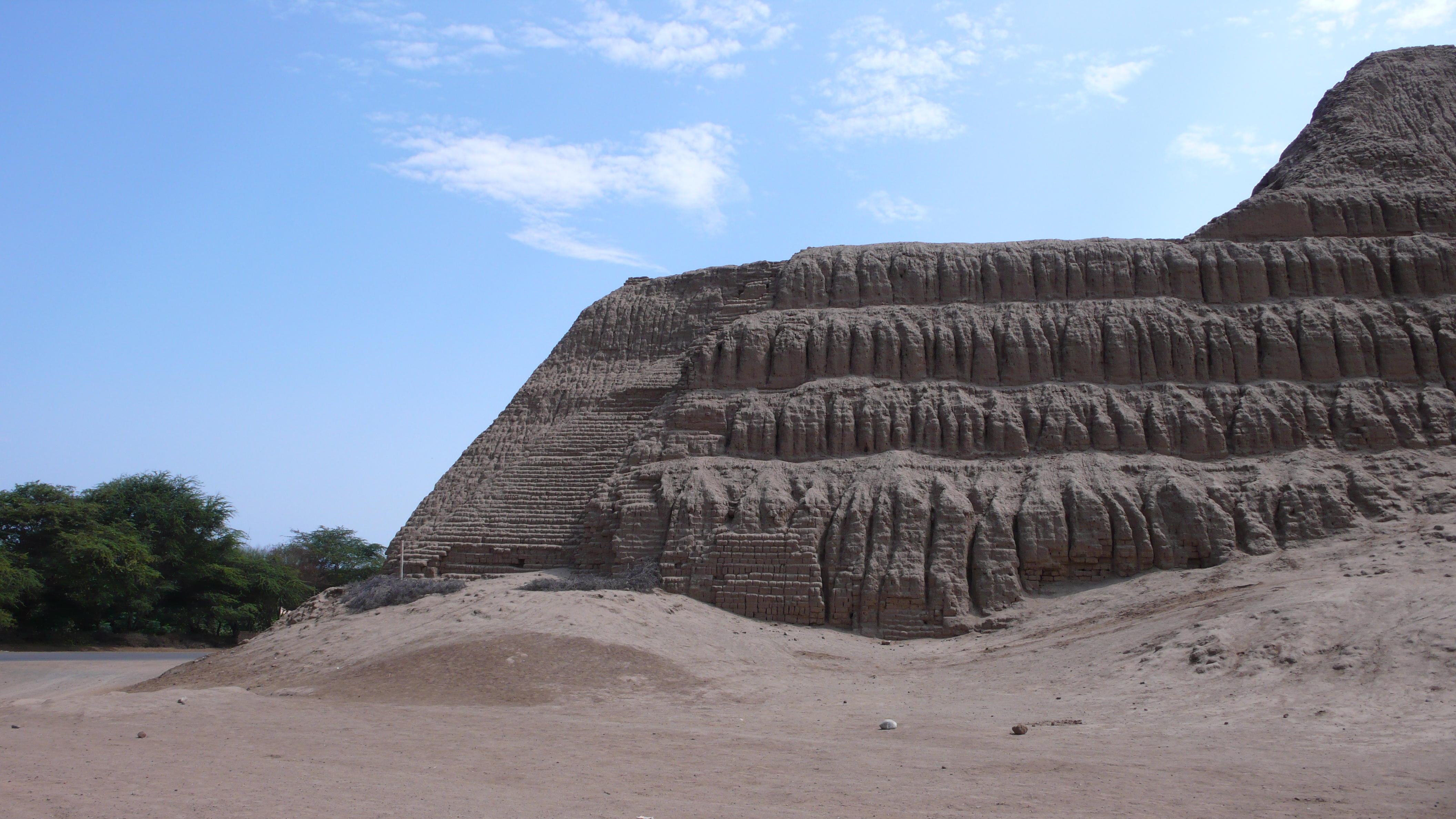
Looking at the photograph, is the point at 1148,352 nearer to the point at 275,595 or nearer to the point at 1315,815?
the point at 1315,815

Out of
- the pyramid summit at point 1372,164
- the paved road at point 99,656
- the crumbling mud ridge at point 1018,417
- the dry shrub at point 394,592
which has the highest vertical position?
the pyramid summit at point 1372,164

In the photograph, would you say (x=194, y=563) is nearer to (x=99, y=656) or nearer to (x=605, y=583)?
(x=99, y=656)

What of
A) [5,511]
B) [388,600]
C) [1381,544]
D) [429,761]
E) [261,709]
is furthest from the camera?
[5,511]

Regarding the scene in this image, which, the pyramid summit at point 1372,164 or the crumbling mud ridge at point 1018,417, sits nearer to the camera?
the crumbling mud ridge at point 1018,417

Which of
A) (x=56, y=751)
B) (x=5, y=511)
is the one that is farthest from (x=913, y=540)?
(x=5, y=511)

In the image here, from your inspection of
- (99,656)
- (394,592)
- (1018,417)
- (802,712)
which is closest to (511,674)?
(802,712)

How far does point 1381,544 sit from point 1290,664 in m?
7.28

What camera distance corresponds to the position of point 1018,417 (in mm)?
23641

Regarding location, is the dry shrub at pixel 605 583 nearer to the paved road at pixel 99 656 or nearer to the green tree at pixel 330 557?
the paved road at pixel 99 656

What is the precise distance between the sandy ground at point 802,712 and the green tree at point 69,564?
17479 mm

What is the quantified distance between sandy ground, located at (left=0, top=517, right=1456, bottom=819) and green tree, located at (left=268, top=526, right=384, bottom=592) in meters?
28.5

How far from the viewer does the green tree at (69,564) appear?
32.8m

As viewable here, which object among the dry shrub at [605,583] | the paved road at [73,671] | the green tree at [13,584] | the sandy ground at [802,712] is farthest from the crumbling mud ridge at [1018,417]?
the green tree at [13,584]

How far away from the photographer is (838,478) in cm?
2323
